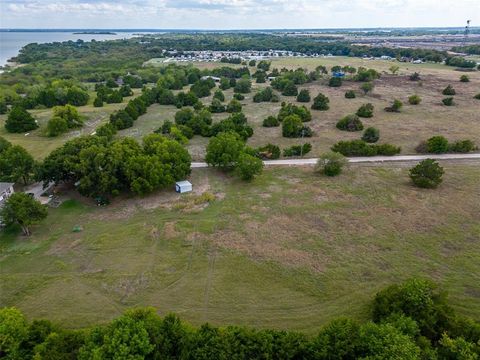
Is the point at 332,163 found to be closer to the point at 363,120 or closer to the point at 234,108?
the point at 363,120

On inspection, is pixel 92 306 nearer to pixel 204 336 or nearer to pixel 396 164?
pixel 204 336

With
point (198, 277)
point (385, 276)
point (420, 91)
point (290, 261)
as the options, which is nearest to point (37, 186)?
point (198, 277)

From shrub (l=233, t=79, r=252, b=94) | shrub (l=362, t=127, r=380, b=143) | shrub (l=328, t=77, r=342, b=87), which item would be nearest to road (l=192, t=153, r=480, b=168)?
shrub (l=362, t=127, r=380, b=143)

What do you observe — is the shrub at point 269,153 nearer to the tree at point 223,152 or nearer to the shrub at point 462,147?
the tree at point 223,152

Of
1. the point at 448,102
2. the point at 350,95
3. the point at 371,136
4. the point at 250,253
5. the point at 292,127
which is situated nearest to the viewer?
the point at 250,253

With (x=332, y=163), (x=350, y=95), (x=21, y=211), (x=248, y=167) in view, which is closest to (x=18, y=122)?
(x=21, y=211)

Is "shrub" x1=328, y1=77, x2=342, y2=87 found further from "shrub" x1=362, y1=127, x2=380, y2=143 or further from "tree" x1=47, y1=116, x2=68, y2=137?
"tree" x1=47, y1=116, x2=68, y2=137
